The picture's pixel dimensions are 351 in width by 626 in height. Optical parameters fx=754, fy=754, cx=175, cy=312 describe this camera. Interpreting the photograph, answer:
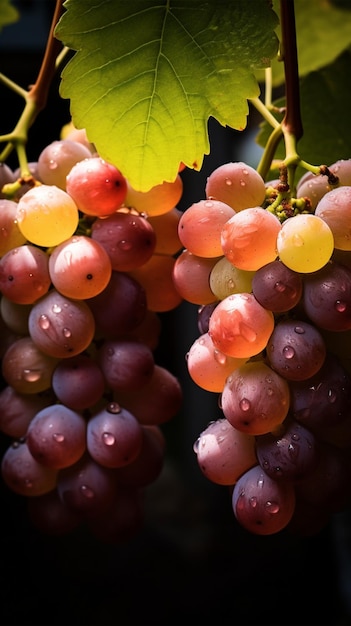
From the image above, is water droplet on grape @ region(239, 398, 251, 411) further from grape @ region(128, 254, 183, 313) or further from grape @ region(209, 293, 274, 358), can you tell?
grape @ region(128, 254, 183, 313)

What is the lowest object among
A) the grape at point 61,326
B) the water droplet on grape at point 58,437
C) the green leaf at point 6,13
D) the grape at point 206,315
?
the water droplet on grape at point 58,437

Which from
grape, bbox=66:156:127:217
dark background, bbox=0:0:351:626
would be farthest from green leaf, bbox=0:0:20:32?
dark background, bbox=0:0:351:626

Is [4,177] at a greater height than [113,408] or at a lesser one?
greater

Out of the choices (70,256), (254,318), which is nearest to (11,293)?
(70,256)

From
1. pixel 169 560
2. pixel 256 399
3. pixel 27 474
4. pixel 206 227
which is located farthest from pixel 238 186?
pixel 169 560

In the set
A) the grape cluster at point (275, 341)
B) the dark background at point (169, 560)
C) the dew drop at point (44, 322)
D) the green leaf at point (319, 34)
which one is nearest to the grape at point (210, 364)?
the grape cluster at point (275, 341)

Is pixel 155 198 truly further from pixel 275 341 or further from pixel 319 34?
pixel 319 34

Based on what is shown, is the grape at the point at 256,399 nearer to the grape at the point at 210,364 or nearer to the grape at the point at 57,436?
the grape at the point at 210,364
